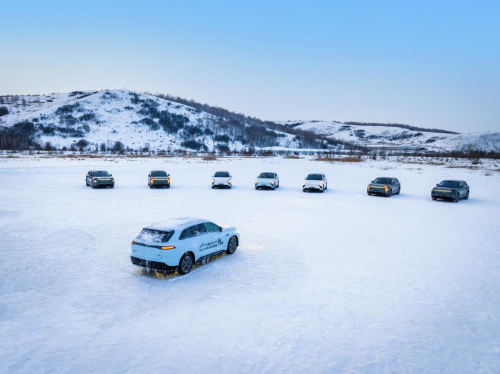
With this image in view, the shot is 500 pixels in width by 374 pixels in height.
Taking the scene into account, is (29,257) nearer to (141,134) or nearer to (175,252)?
(175,252)

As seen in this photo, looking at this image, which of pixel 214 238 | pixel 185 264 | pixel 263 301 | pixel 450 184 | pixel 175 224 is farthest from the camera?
pixel 450 184

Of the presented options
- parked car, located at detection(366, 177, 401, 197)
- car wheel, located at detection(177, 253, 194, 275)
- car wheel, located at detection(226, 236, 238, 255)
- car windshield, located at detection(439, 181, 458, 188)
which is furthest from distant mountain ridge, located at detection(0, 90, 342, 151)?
car wheel, located at detection(177, 253, 194, 275)

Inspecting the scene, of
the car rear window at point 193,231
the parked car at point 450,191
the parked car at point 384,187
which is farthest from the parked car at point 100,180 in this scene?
the parked car at point 450,191

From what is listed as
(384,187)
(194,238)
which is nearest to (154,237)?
(194,238)

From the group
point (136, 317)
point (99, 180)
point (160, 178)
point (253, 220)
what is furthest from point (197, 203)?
point (136, 317)

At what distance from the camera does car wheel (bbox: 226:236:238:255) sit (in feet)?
39.0

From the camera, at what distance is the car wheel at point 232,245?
468 inches

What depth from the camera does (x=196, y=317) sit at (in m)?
7.48

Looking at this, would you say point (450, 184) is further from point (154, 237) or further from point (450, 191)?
point (154, 237)

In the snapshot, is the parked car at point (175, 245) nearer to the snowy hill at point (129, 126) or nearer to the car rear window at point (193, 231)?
the car rear window at point (193, 231)

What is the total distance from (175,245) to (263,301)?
9.49ft

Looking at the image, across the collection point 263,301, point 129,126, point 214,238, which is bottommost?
point 263,301

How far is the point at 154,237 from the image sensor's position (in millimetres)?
9688

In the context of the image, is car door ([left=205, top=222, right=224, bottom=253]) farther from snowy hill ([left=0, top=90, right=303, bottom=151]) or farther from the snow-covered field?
snowy hill ([left=0, top=90, right=303, bottom=151])
